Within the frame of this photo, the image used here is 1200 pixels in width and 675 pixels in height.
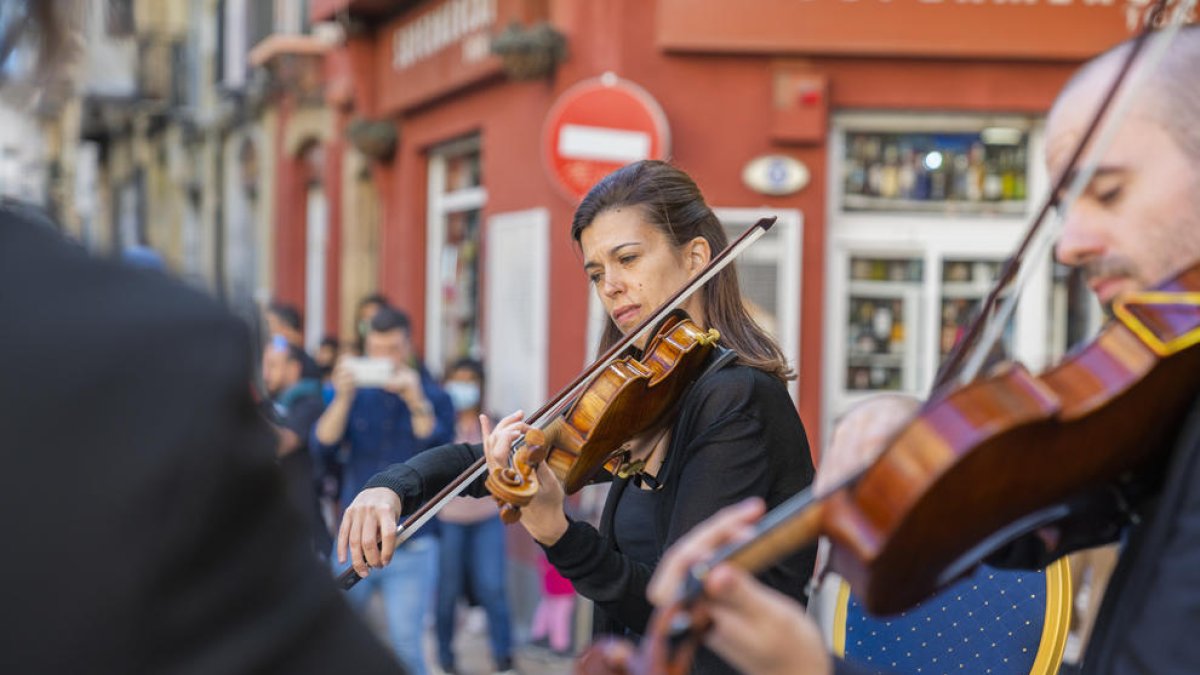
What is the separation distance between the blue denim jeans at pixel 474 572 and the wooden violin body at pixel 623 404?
4.70 meters

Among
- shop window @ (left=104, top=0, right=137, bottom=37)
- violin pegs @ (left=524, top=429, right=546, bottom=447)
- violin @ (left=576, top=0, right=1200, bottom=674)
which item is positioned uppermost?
shop window @ (left=104, top=0, right=137, bottom=37)

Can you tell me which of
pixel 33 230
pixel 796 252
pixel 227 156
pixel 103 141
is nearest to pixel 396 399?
pixel 796 252

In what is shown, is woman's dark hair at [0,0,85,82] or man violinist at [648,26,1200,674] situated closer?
woman's dark hair at [0,0,85,82]

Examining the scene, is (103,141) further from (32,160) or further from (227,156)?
(32,160)

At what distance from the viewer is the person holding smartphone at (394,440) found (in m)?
6.63

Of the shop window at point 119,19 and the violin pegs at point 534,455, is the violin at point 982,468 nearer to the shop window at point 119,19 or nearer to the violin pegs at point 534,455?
the shop window at point 119,19

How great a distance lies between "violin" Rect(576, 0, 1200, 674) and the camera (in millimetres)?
1353

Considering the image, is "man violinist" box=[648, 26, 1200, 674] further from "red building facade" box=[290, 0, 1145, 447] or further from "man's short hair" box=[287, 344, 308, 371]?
"red building facade" box=[290, 0, 1145, 447]

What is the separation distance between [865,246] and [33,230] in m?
8.84

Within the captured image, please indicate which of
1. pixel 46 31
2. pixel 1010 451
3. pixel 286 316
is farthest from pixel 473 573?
pixel 46 31

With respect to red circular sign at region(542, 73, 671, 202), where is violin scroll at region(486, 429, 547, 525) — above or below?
below

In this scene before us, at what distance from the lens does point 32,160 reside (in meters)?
1.48

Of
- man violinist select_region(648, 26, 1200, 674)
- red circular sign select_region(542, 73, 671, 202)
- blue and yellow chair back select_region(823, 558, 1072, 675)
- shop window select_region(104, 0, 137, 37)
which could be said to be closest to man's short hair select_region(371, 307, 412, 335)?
red circular sign select_region(542, 73, 671, 202)

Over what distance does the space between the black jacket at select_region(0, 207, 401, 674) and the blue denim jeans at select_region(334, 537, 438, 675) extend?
5555mm
